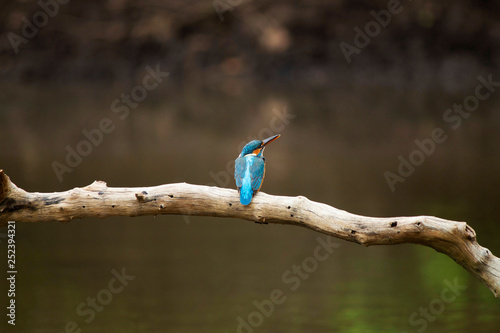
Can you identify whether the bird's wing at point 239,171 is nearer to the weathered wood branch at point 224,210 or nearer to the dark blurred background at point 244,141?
the weathered wood branch at point 224,210

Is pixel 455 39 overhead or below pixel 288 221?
overhead

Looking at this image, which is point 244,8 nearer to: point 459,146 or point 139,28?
point 139,28

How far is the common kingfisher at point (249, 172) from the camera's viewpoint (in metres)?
3.03

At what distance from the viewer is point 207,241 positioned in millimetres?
6844

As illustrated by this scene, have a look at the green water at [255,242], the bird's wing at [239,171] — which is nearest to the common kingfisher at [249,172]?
the bird's wing at [239,171]

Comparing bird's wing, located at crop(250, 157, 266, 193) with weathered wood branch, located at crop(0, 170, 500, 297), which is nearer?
weathered wood branch, located at crop(0, 170, 500, 297)

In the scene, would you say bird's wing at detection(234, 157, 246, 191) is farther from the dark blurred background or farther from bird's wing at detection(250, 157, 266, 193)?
the dark blurred background

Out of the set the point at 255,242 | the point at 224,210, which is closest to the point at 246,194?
the point at 224,210

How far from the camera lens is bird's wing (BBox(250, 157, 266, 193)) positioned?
309 cm

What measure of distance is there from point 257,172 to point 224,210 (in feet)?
1.04

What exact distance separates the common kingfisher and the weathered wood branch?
0.14 feet

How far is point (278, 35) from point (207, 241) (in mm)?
16039

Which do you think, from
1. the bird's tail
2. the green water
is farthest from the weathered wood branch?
the green water

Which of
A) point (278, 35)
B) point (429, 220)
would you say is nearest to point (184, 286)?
point (429, 220)
